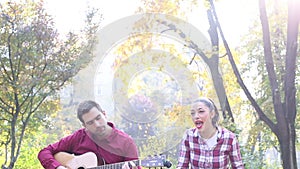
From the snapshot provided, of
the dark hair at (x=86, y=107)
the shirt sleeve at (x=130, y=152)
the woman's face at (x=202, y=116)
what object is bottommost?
the shirt sleeve at (x=130, y=152)

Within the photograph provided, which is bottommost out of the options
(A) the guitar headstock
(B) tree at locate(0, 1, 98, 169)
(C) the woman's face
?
(A) the guitar headstock

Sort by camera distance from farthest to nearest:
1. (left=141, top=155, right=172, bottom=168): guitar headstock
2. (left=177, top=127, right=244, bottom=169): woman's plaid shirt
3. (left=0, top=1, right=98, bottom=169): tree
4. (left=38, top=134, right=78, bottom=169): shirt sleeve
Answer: (left=0, top=1, right=98, bottom=169): tree, (left=38, top=134, right=78, bottom=169): shirt sleeve, (left=141, top=155, right=172, bottom=168): guitar headstock, (left=177, top=127, right=244, bottom=169): woman's plaid shirt

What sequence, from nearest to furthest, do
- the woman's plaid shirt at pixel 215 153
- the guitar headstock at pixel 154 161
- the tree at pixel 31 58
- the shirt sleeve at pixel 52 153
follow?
1. the woman's plaid shirt at pixel 215 153
2. the guitar headstock at pixel 154 161
3. the shirt sleeve at pixel 52 153
4. the tree at pixel 31 58

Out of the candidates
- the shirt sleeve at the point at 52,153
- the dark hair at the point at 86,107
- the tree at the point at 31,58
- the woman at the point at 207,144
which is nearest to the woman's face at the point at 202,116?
the woman at the point at 207,144

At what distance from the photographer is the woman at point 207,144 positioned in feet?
5.16

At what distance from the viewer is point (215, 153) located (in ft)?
5.16

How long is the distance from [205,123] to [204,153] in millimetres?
109

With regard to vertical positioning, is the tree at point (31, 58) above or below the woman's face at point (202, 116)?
above

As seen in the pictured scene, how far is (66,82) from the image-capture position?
117 inches

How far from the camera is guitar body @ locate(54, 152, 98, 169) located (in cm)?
175

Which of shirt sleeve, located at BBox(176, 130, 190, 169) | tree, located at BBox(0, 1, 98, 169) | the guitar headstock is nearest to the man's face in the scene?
the guitar headstock

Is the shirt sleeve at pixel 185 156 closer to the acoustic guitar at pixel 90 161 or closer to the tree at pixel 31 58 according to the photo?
the acoustic guitar at pixel 90 161

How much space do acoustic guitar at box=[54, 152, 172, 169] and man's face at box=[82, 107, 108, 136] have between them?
0.32ft

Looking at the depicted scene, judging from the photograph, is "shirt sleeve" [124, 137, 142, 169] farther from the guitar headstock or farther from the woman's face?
the woman's face
